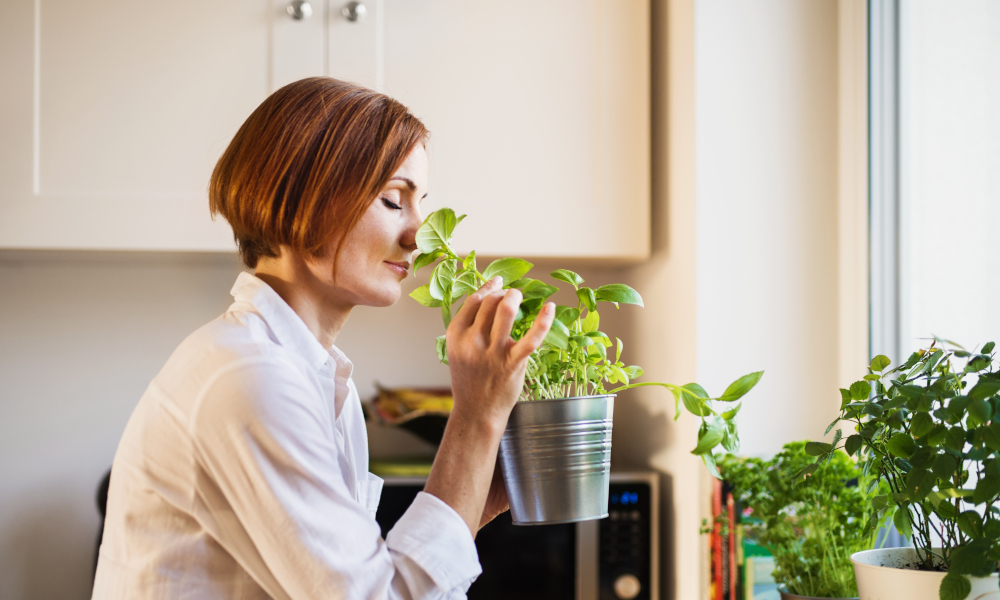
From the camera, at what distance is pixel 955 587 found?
596mm

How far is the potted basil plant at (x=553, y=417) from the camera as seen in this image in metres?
0.73

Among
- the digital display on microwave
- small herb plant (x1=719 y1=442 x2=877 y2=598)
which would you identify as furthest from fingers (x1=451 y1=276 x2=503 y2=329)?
the digital display on microwave

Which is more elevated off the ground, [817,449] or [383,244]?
[383,244]

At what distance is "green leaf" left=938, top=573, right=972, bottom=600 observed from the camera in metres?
0.59

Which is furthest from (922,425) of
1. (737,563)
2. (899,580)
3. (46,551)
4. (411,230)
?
(46,551)

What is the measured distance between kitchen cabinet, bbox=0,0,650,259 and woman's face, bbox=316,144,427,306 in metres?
0.67

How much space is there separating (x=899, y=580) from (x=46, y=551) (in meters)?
1.65

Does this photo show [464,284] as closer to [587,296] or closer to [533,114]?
[587,296]

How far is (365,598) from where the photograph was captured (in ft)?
1.93

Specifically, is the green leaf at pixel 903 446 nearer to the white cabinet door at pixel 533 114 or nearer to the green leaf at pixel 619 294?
the green leaf at pixel 619 294

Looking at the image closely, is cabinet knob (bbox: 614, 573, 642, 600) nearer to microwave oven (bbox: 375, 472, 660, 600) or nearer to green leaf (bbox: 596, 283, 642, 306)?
microwave oven (bbox: 375, 472, 660, 600)

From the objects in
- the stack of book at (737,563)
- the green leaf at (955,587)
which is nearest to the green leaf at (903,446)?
the green leaf at (955,587)

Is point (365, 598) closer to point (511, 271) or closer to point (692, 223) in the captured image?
point (511, 271)

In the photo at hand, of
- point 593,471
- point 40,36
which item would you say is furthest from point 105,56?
point 593,471
